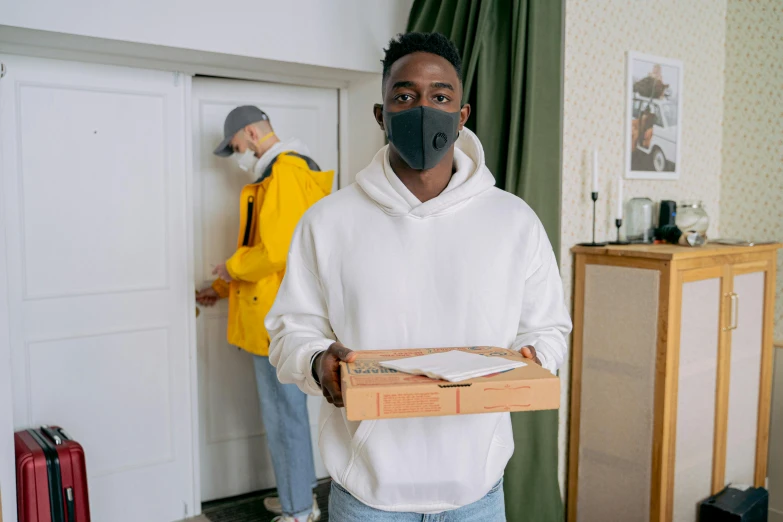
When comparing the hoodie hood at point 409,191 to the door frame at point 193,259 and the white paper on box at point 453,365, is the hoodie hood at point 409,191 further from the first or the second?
the door frame at point 193,259

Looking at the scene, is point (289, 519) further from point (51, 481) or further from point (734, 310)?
point (734, 310)

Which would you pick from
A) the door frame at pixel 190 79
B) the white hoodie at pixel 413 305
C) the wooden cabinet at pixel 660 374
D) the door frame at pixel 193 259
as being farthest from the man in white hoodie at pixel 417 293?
the door frame at pixel 193 259

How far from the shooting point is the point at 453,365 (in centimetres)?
109

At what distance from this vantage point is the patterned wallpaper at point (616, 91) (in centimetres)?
258

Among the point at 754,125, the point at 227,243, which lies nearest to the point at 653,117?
the point at 754,125

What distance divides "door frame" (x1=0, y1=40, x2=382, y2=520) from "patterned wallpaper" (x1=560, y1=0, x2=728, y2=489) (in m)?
0.83

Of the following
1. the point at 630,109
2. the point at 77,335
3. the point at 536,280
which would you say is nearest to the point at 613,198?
the point at 630,109

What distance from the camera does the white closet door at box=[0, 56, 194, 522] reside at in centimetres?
239

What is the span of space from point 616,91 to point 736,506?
164 centimetres

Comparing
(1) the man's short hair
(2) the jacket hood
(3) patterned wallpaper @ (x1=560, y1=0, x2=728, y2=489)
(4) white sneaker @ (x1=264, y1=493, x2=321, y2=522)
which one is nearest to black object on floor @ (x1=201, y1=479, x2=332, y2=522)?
(4) white sneaker @ (x1=264, y1=493, x2=321, y2=522)

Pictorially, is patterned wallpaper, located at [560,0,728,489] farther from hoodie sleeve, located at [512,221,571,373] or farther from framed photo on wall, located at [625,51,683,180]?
hoodie sleeve, located at [512,221,571,373]

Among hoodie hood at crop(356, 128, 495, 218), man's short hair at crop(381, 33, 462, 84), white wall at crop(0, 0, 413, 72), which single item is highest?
white wall at crop(0, 0, 413, 72)

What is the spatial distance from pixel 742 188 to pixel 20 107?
2957 millimetres

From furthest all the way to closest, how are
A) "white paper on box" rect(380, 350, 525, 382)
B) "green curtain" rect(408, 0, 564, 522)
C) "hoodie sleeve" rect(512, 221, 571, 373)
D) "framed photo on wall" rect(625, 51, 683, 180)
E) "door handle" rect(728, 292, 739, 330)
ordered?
1. "framed photo on wall" rect(625, 51, 683, 180)
2. "door handle" rect(728, 292, 739, 330)
3. "green curtain" rect(408, 0, 564, 522)
4. "hoodie sleeve" rect(512, 221, 571, 373)
5. "white paper on box" rect(380, 350, 525, 382)
